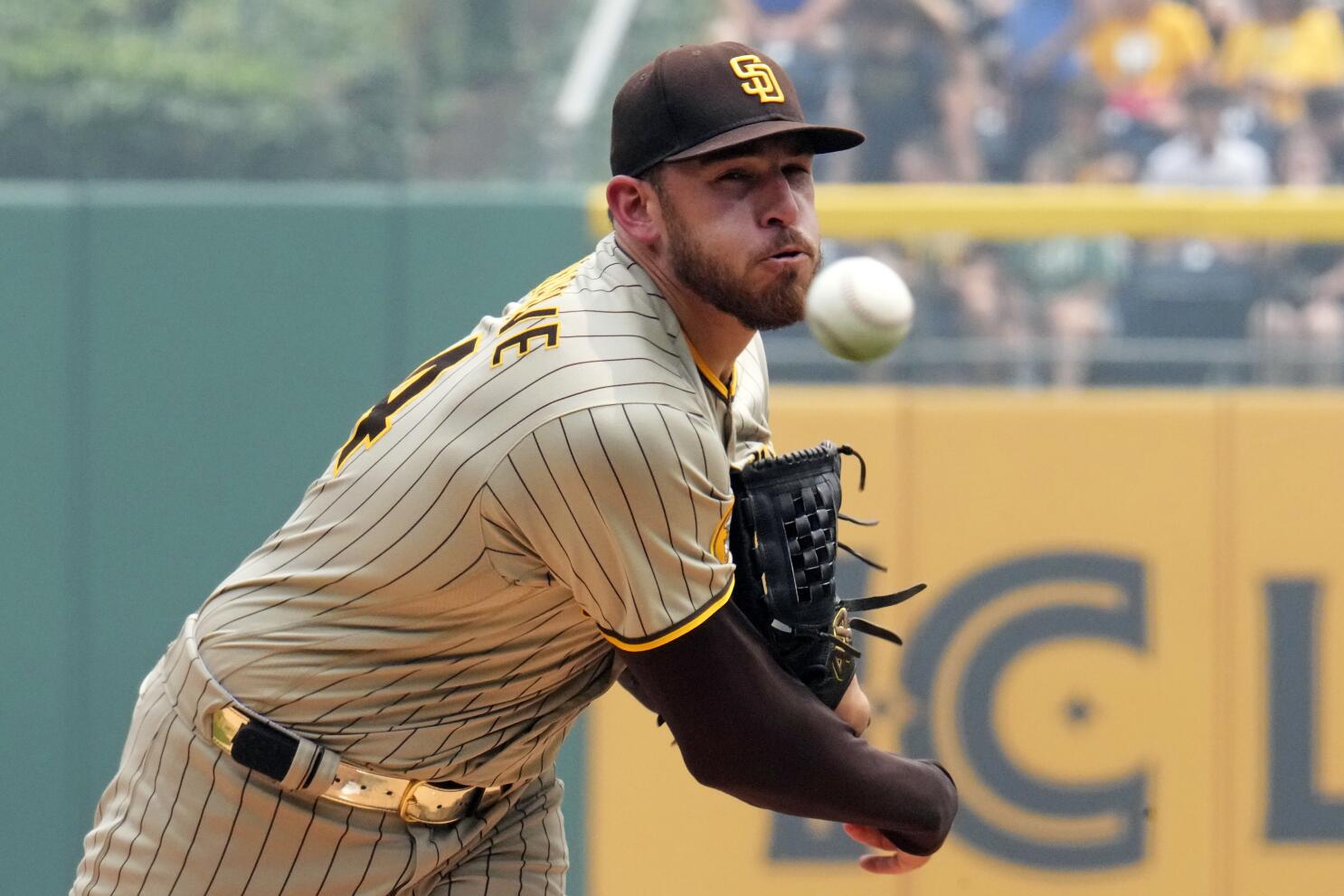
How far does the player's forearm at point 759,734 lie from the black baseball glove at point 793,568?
91mm

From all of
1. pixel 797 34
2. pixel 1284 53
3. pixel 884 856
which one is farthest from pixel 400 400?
pixel 1284 53

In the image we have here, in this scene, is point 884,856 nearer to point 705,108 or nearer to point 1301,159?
point 705,108

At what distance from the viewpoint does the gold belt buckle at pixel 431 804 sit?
2.54 metres

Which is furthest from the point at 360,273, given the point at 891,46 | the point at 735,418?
the point at 735,418

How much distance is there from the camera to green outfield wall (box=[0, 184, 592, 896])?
16.3 feet

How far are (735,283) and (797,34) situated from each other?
12.9ft

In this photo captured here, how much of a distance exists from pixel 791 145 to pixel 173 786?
4.20ft

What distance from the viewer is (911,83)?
5934 millimetres

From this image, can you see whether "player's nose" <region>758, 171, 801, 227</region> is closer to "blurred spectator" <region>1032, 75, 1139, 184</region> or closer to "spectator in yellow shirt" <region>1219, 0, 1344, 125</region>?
"blurred spectator" <region>1032, 75, 1139, 184</region>

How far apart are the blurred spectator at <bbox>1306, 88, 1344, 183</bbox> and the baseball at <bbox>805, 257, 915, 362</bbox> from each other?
3677mm

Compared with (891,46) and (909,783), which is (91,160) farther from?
(909,783)

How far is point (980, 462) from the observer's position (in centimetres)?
509

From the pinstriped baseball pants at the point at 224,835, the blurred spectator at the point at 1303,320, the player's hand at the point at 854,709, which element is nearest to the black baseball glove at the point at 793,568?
the player's hand at the point at 854,709

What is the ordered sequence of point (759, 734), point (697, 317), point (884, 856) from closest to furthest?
point (759, 734)
point (697, 317)
point (884, 856)
